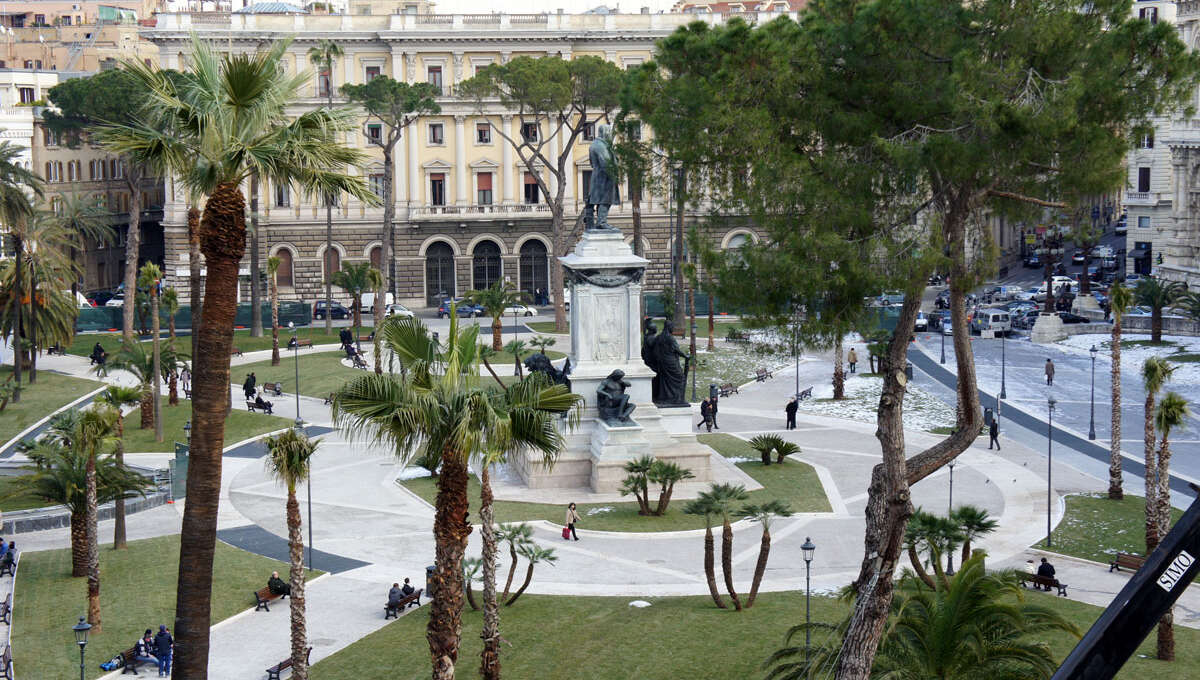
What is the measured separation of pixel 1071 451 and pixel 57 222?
139ft

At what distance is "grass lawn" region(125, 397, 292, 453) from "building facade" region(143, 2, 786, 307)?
3121cm

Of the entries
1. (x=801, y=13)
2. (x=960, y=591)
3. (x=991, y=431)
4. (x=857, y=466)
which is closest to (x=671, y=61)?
(x=801, y=13)

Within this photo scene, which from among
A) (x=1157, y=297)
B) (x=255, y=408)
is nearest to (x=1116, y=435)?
(x=1157, y=297)

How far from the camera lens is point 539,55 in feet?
284

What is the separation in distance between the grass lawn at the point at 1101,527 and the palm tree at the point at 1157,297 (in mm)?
26937

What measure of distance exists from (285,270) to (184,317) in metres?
8.98

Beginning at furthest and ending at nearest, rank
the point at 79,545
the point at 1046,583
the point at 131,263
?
the point at 131,263 → the point at 79,545 → the point at 1046,583

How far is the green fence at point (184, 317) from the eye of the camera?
75.3 meters

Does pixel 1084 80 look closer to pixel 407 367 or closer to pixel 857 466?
pixel 407 367

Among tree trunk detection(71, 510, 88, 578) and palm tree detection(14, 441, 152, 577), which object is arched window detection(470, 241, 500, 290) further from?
tree trunk detection(71, 510, 88, 578)

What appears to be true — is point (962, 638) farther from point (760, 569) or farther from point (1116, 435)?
point (1116, 435)

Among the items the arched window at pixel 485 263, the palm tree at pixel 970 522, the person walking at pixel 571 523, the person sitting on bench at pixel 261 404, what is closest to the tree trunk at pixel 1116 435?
the palm tree at pixel 970 522

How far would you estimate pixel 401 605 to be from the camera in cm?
3092

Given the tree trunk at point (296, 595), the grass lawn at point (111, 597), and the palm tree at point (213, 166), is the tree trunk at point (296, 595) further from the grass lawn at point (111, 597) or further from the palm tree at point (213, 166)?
the palm tree at point (213, 166)
